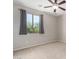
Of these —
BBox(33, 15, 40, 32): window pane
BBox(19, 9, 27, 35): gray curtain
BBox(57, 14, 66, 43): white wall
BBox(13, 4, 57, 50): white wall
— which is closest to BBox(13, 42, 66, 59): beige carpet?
BBox(13, 4, 57, 50): white wall

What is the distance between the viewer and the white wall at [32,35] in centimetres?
466

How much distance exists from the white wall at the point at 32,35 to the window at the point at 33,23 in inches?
11.1

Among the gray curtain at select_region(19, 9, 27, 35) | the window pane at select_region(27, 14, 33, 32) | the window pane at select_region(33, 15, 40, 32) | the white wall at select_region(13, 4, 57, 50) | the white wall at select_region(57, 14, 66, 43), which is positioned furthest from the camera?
the white wall at select_region(57, 14, 66, 43)

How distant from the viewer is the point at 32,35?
5.60 m

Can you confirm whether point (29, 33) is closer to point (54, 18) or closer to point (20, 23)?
point (20, 23)

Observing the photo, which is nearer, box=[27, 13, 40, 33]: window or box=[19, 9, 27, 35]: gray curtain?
box=[19, 9, 27, 35]: gray curtain

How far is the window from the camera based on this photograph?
546cm

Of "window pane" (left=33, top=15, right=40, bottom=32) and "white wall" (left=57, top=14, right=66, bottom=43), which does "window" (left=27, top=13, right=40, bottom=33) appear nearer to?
"window pane" (left=33, top=15, right=40, bottom=32)

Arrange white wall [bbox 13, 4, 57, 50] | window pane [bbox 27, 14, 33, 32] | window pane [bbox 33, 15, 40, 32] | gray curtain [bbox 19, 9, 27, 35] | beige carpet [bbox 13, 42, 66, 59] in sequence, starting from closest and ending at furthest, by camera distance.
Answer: beige carpet [bbox 13, 42, 66, 59] → white wall [bbox 13, 4, 57, 50] → gray curtain [bbox 19, 9, 27, 35] → window pane [bbox 27, 14, 33, 32] → window pane [bbox 33, 15, 40, 32]

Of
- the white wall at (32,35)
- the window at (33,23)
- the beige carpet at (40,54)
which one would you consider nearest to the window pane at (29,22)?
the window at (33,23)

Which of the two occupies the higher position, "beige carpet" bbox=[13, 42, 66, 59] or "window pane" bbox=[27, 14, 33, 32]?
"window pane" bbox=[27, 14, 33, 32]

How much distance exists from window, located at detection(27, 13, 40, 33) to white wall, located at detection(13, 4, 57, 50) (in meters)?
0.28


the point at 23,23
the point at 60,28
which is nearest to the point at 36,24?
the point at 23,23
